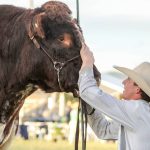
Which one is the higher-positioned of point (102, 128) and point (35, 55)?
point (35, 55)

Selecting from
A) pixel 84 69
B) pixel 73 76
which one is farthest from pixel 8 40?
pixel 84 69

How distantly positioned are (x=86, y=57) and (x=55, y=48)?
3.10 ft

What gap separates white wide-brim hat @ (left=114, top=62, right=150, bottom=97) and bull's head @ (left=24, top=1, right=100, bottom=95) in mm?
757

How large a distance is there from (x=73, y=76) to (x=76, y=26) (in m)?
0.49

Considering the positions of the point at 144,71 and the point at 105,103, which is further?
the point at 144,71

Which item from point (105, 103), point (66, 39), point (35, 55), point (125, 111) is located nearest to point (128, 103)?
point (125, 111)

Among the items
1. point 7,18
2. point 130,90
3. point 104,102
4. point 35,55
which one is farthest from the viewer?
point 7,18

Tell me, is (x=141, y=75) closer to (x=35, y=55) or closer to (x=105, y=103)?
(x=105, y=103)

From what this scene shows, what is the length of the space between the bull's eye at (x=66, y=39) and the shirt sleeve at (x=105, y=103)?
1106mm

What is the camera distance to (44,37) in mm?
7723

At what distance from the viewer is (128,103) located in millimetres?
6504

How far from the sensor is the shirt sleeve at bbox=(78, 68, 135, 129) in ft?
21.1

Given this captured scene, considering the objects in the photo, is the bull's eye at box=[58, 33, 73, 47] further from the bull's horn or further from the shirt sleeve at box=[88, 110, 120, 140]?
the shirt sleeve at box=[88, 110, 120, 140]

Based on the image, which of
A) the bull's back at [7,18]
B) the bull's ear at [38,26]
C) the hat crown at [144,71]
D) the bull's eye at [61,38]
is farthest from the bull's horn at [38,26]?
the hat crown at [144,71]
